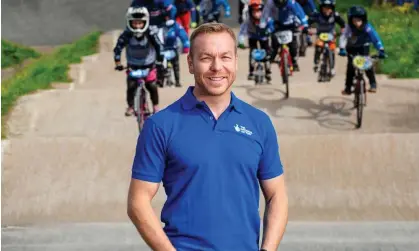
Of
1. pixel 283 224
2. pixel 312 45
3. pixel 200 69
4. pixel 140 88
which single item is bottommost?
pixel 312 45

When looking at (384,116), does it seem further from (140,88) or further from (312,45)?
(312,45)

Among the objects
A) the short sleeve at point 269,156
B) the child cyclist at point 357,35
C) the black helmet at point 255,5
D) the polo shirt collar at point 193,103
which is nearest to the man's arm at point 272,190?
the short sleeve at point 269,156

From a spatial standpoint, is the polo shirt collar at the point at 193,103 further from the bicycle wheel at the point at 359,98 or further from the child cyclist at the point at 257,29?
the child cyclist at the point at 257,29

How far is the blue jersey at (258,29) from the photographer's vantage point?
14.2 m

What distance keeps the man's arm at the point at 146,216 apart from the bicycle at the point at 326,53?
42.1 ft

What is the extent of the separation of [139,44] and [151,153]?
832 centimetres

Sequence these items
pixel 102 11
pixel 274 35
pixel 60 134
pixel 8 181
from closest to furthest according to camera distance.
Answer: pixel 8 181 → pixel 60 134 → pixel 274 35 → pixel 102 11

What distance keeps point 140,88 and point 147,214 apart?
28.3 feet

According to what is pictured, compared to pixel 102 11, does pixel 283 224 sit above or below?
above

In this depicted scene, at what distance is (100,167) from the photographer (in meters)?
9.98

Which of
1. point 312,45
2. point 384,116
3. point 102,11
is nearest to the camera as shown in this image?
point 384,116

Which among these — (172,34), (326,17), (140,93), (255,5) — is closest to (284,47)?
(255,5)

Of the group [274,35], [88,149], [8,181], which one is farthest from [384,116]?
[8,181]

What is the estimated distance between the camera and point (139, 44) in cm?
1121
